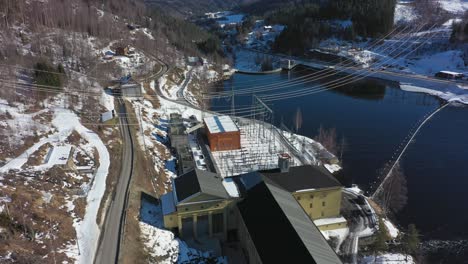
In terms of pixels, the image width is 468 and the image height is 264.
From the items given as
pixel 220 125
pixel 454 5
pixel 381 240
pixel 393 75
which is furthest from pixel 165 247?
pixel 454 5

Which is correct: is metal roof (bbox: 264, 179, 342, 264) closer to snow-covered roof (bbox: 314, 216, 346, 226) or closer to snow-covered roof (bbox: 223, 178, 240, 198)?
snow-covered roof (bbox: 223, 178, 240, 198)

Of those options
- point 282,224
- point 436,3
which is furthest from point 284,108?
point 436,3

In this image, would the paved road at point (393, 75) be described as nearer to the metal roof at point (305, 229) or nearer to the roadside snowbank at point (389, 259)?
the roadside snowbank at point (389, 259)

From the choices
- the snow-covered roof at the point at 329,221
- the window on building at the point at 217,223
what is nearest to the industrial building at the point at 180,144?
the window on building at the point at 217,223

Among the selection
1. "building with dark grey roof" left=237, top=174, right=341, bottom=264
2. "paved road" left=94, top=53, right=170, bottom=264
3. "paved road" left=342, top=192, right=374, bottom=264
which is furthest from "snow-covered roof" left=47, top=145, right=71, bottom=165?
"paved road" left=342, top=192, right=374, bottom=264

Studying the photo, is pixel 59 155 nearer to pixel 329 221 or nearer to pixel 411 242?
pixel 329 221

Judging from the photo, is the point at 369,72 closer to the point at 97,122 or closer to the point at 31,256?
the point at 97,122

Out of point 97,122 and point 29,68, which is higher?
point 29,68
